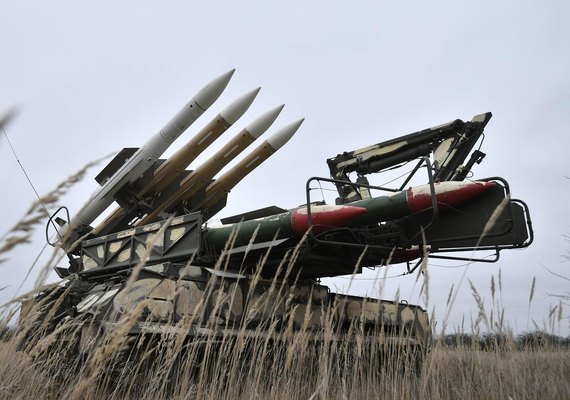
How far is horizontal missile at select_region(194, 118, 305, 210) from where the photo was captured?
30.4ft

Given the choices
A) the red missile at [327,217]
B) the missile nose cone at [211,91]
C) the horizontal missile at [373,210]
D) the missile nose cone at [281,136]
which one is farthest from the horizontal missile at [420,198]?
the missile nose cone at [211,91]

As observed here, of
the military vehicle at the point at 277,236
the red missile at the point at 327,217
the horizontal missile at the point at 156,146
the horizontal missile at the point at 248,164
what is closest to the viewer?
the military vehicle at the point at 277,236

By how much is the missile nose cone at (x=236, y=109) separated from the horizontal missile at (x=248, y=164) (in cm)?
75

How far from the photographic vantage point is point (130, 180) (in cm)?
888

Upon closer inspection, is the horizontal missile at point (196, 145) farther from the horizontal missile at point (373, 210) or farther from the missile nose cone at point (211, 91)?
the horizontal missile at point (373, 210)

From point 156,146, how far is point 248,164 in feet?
5.73

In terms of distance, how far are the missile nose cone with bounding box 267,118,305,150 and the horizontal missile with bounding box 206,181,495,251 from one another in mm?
3661

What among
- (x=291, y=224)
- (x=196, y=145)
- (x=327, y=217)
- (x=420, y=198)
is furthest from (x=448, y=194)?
(x=196, y=145)

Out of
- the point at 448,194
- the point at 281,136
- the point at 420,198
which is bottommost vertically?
the point at 420,198

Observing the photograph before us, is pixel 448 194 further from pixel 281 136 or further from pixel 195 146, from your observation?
pixel 195 146

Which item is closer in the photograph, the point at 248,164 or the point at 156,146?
the point at 156,146

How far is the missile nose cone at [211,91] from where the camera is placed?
8914 millimetres

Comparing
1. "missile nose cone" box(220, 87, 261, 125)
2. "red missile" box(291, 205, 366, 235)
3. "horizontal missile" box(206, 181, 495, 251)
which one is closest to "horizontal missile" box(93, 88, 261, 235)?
"missile nose cone" box(220, 87, 261, 125)

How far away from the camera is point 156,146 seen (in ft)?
29.1
